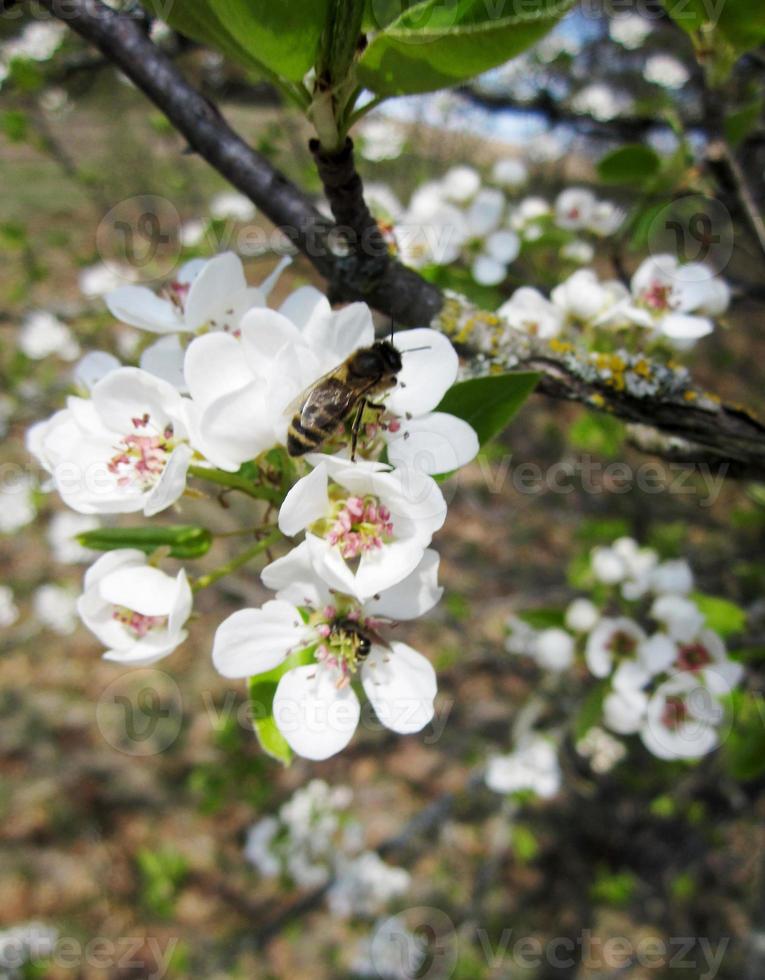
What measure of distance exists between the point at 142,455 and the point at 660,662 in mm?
1312

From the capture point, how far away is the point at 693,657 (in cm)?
177

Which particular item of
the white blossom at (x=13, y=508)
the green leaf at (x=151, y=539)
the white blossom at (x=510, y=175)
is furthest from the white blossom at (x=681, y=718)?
the white blossom at (x=13, y=508)

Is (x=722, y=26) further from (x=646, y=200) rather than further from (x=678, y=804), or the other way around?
(x=678, y=804)

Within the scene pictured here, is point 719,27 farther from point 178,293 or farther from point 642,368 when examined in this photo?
point 178,293

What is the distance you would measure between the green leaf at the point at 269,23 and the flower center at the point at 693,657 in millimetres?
1590

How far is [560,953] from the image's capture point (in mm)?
3906

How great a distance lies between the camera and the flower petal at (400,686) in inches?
39.6

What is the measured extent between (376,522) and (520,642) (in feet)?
9.00

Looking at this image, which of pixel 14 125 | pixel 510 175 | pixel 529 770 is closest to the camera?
pixel 510 175

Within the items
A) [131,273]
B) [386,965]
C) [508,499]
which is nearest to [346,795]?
[386,965]

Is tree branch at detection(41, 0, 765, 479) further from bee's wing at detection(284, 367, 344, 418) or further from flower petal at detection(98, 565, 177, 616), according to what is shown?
flower petal at detection(98, 565, 177, 616)

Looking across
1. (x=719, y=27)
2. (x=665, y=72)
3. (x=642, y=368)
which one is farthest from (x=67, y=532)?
(x=665, y=72)

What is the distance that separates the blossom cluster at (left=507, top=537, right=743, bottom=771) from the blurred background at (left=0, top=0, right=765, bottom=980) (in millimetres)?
225

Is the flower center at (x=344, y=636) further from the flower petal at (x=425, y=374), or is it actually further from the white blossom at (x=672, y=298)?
the white blossom at (x=672, y=298)
